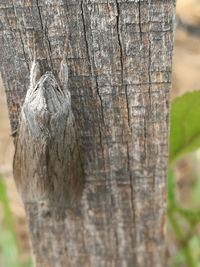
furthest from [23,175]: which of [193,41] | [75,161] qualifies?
[193,41]

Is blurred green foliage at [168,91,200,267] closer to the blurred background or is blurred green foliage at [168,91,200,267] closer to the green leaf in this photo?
the green leaf

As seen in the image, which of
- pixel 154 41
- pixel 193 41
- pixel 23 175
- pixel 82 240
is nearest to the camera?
pixel 154 41

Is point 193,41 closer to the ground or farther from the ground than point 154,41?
closer to the ground

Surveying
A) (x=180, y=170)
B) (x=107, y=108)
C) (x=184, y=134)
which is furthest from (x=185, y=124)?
(x=180, y=170)

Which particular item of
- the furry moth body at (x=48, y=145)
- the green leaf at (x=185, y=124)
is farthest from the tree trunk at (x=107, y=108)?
the green leaf at (x=185, y=124)

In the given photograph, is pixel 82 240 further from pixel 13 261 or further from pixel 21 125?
pixel 13 261

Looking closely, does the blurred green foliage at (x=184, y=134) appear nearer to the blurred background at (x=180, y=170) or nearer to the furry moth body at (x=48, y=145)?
the furry moth body at (x=48, y=145)

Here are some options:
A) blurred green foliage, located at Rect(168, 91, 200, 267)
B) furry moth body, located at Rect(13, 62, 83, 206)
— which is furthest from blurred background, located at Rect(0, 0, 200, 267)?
furry moth body, located at Rect(13, 62, 83, 206)
